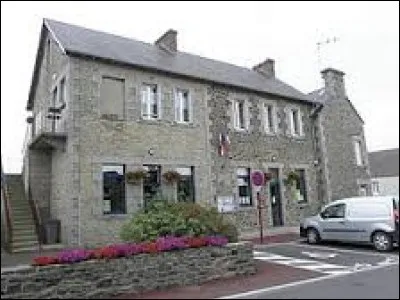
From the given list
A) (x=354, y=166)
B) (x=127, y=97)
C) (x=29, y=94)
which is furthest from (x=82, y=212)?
(x=354, y=166)

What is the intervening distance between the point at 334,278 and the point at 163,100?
10312mm

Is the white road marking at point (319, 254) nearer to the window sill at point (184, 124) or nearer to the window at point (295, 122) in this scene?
the window sill at point (184, 124)

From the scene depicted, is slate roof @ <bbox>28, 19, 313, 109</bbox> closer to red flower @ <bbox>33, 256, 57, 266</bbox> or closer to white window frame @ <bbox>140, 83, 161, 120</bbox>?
white window frame @ <bbox>140, 83, 161, 120</bbox>

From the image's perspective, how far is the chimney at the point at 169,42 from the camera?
2266cm

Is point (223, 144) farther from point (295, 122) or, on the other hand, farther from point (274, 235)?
point (295, 122)

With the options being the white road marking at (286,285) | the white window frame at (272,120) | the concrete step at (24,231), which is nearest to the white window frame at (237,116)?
the white window frame at (272,120)

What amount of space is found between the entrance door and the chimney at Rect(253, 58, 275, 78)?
6778 millimetres

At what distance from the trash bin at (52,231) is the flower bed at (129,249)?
6.79 m

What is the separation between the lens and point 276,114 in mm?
22891

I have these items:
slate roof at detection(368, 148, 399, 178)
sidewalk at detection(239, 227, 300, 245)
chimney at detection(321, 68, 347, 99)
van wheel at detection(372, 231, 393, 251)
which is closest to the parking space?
van wheel at detection(372, 231, 393, 251)

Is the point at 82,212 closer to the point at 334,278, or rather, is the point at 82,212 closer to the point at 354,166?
the point at 334,278

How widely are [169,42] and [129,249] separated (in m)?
14.9

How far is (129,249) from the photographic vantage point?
961 cm

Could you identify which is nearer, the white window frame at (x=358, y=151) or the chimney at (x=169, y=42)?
the chimney at (x=169, y=42)
